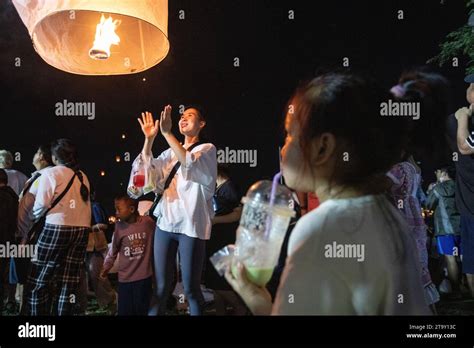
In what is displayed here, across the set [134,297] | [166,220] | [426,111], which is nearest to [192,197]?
[166,220]

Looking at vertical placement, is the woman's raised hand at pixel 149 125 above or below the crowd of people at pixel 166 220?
above

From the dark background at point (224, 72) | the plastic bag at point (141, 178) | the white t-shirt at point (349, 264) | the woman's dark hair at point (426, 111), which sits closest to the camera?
the white t-shirt at point (349, 264)

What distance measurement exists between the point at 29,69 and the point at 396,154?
227 centimetres

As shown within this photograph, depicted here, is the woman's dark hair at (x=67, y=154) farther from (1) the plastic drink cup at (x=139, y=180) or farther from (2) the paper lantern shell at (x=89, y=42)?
(2) the paper lantern shell at (x=89, y=42)

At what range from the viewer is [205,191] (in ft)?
8.63

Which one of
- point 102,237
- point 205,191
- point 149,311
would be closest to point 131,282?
point 149,311

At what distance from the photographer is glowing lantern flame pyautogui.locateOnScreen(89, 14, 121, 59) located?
243cm

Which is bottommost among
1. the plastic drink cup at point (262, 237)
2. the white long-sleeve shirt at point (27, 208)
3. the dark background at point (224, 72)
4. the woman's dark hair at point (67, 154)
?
the plastic drink cup at point (262, 237)

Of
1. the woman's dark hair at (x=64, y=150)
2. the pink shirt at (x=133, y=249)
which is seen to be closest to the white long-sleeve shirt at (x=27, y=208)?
the woman's dark hair at (x=64, y=150)

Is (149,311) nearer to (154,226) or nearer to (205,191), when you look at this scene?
(154,226)

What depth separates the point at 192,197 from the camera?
261 centimetres

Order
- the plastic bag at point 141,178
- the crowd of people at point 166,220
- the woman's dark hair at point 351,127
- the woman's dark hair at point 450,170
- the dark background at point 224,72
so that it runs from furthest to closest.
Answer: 1. the woman's dark hair at point 450,170
2. the dark background at point 224,72
3. the plastic bag at point 141,178
4. the crowd of people at point 166,220
5. the woman's dark hair at point 351,127

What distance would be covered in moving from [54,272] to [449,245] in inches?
87.7

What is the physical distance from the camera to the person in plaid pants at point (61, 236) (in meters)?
2.71
